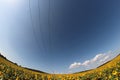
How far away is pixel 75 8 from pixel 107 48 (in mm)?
2792

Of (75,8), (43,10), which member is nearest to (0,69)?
(43,10)

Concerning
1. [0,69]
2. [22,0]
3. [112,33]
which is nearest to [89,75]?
[112,33]

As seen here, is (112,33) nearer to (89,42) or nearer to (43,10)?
(89,42)

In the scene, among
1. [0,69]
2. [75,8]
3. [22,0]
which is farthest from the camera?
[0,69]

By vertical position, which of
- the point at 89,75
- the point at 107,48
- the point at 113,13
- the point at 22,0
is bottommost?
the point at 89,75

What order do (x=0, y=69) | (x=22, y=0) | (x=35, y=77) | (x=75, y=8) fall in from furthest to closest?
(x=0, y=69) < (x=35, y=77) < (x=22, y=0) < (x=75, y=8)

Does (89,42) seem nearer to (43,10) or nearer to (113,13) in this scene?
(113,13)

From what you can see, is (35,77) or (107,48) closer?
(107,48)

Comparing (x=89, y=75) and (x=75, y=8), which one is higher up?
(x=75, y=8)

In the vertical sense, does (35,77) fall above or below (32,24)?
below

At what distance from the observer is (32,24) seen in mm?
14539

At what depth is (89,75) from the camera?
13.6 meters

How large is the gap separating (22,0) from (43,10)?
1.53 m

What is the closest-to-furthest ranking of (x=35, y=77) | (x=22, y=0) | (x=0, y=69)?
(x=22, y=0), (x=35, y=77), (x=0, y=69)
